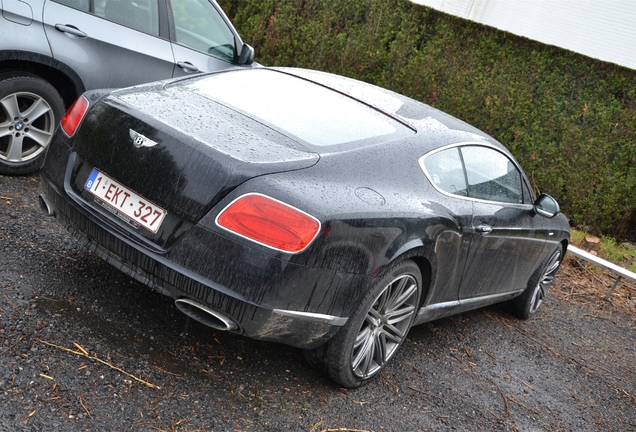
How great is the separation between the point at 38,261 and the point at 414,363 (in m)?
2.46

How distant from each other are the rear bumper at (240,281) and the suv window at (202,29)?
3.39 m

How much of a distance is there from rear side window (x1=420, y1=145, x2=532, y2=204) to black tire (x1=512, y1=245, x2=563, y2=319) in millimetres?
1028

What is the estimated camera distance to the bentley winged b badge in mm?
3372

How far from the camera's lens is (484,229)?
4.47 meters

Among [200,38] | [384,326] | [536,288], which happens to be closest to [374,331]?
[384,326]

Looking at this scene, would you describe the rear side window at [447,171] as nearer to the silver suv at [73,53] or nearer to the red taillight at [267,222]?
the red taillight at [267,222]

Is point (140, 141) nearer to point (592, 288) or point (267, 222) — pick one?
point (267, 222)

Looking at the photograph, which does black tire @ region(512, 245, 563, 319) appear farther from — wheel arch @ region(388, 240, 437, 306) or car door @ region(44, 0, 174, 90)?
car door @ region(44, 0, 174, 90)

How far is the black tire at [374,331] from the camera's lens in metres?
3.60

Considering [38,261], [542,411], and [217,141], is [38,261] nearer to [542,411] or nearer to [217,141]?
[217,141]

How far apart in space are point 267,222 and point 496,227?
6.76 ft

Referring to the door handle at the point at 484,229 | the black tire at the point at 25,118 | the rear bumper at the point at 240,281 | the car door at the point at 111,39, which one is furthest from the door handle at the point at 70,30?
the door handle at the point at 484,229

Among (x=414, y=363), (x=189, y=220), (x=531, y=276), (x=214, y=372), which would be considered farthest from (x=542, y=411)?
(x=189, y=220)

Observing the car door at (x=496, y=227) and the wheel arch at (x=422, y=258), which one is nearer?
the wheel arch at (x=422, y=258)
